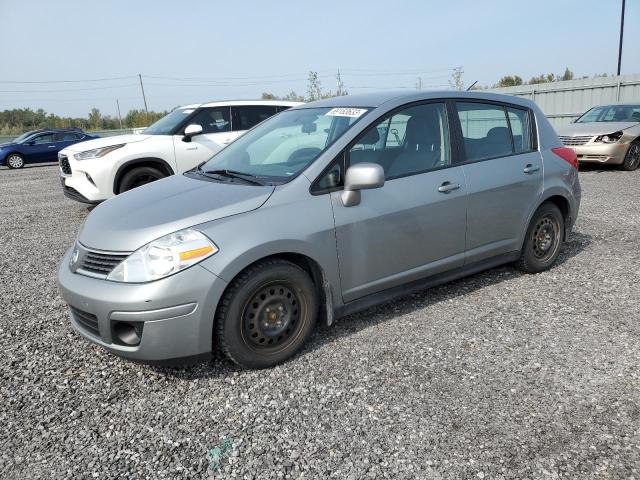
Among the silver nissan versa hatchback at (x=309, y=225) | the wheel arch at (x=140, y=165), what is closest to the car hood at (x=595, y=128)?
the silver nissan versa hatchback at (x=309, y=225)

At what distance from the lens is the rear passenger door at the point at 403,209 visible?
3.36m

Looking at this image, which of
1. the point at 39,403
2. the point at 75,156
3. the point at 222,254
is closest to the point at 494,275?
the point at 222,254

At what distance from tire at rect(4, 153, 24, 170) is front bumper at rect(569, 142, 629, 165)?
62.2 feet

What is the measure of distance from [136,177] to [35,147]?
14411 millimetres

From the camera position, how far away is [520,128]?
452cm

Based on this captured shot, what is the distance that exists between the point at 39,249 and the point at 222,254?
4.57m

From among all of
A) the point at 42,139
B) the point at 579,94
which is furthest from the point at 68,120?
the point at 579,94

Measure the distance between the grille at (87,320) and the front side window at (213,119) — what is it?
5395 millimetres

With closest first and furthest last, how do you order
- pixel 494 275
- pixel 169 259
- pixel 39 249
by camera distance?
pixel 169 259 → pixel 494 275 → pixel 39 249

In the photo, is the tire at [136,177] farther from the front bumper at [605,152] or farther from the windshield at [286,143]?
the front bumper at [605,152]

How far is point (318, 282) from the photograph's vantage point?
3.32 metres

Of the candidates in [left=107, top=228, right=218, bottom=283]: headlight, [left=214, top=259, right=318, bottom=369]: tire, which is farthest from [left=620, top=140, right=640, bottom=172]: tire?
[left=107, top=228, right=218, bottom=283]: headlight

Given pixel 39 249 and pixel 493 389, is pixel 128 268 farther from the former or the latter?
pixel 39 249

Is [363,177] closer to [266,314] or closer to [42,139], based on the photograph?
[266,314]
